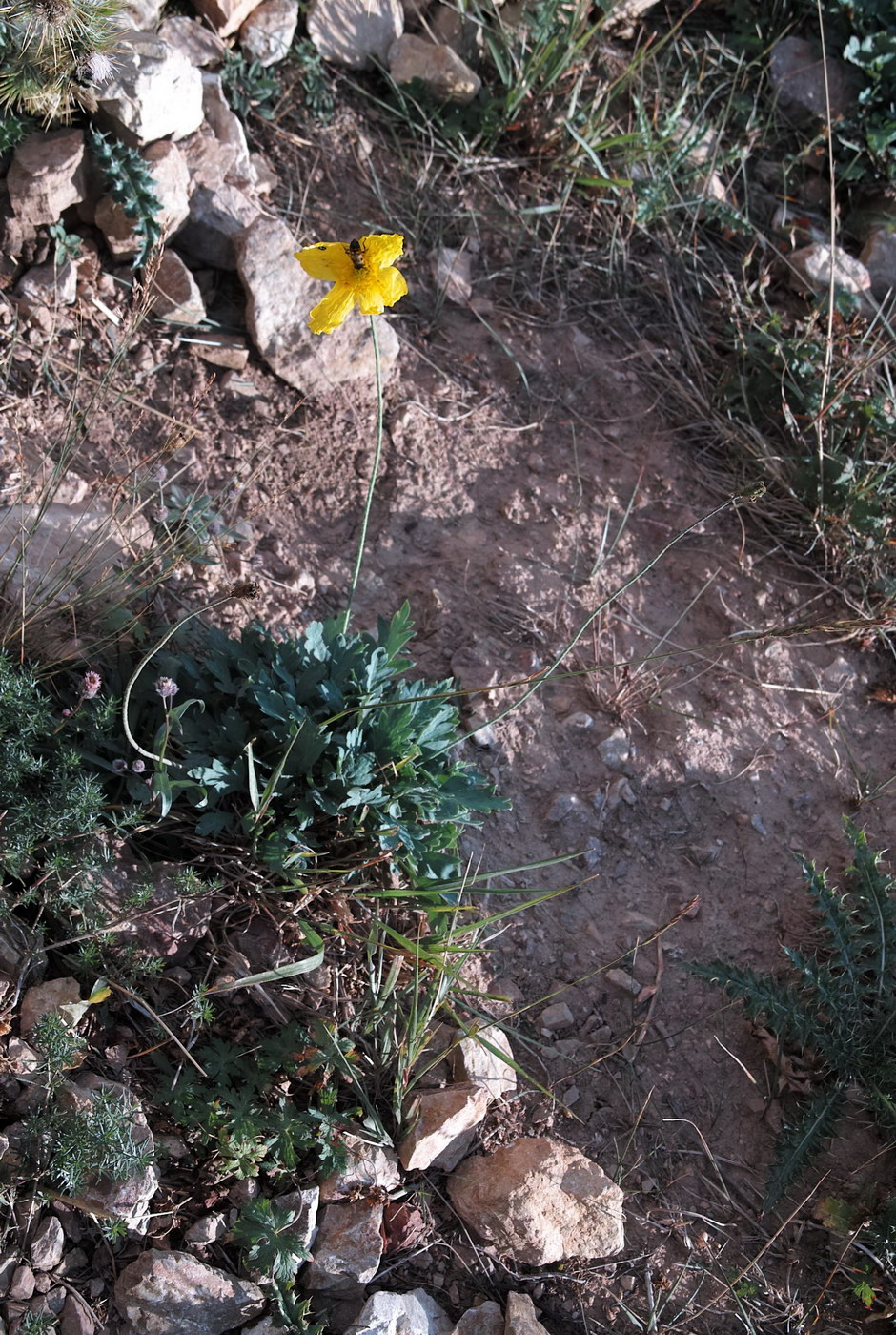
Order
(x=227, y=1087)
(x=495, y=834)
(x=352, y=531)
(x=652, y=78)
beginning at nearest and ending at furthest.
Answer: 1. (x=227, y=1087)
2. (x=495, y=834)
3. (x=352, y=531)
4. (x=652, y=78)

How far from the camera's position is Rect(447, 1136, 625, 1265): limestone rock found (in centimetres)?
220

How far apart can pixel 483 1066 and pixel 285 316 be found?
2.32 meters

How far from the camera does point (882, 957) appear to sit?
2527mm

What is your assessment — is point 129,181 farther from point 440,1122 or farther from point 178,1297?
point 178,1297

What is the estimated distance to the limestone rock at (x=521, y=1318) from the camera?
209 centimetres

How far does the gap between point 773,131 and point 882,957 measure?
11.6ft

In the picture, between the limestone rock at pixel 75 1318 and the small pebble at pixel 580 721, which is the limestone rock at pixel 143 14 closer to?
the small pebble at pixel 580 721

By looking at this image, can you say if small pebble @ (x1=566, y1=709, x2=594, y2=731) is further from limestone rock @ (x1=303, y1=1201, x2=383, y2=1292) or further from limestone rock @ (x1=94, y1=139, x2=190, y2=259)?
limestone rock @ (x1=94, y1=139, x2=190, y2=259)

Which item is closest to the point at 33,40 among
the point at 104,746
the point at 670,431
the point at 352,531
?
the point at 352,531

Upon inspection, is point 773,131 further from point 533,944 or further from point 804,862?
point 533,944

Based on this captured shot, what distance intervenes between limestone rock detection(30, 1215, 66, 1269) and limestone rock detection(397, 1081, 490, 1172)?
Result: 28.4 inches

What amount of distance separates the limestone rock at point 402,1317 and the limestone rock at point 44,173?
2997 mm

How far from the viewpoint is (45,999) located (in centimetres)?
217

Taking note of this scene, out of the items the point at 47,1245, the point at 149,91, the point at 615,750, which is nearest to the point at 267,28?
the point at 149,91
